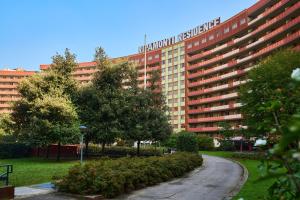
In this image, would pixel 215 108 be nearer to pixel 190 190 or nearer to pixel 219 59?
pixel 219 59

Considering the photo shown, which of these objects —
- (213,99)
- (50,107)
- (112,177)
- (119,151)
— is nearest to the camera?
(112,177)

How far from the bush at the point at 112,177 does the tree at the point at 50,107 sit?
1802cm

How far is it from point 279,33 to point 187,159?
49.8 m

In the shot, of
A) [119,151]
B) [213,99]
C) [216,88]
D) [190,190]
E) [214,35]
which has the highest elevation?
[214,35]

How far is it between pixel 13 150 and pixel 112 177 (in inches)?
1336

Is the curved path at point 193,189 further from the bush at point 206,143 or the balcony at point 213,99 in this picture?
the balcony at point 213,99

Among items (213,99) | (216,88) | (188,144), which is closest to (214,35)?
A: (216,88)

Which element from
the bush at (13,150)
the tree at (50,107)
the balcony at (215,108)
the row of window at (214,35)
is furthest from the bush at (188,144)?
the row of window at (214,35)

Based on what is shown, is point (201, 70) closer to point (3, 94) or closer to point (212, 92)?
point (212, 92)

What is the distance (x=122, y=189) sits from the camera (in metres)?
18.0

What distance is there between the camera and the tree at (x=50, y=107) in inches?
1513

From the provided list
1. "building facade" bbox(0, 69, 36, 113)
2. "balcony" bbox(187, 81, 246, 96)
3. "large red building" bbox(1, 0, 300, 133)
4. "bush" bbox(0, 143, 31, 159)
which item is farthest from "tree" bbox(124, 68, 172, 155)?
"building facade" bbox(0, 69, 36, 113)

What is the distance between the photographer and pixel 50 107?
39.2 meters

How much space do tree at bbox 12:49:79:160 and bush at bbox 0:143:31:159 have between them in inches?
115
